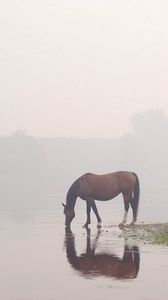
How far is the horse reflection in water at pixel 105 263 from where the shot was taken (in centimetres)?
A: 1048

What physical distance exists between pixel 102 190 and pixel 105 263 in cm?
987

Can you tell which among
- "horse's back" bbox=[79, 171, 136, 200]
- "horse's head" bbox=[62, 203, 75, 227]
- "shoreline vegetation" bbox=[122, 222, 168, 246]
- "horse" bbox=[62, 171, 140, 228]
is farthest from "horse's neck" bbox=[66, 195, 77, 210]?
"shoreline vegetation" bbox=[122, 222, 168, 246]

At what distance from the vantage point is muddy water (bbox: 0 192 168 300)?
29.1 ft

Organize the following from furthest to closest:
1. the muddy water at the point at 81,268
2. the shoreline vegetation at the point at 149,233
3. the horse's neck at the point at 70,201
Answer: the horse's neck at the point at 70,201 → the shoreline vegetation at the point at 149,233 → the muddy water at the point at 81,268

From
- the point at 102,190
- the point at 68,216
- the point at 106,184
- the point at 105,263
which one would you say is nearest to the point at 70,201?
the point at 68,216

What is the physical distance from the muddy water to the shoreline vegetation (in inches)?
20.6

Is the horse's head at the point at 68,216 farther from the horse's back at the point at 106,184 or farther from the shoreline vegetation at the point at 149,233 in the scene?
the shoreline vegetation at the point at 149,233

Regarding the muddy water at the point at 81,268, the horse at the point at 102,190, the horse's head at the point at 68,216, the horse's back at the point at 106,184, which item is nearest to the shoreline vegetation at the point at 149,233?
the muddy water at the point at 81,268

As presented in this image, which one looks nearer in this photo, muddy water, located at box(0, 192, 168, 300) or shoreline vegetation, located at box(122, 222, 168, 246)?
muddy water, located at box(0, 192, 168, 300)

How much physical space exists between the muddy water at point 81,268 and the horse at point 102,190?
344 centimetres

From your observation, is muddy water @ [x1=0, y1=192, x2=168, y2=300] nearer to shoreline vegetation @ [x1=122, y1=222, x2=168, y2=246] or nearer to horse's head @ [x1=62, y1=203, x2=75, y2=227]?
shoreline vegetation @ [x1=122, y1=222, x2=168, y2=246]

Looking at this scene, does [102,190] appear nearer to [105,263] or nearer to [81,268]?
[105,263]

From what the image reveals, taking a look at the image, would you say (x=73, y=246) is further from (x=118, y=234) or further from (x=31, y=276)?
(x=31, y=276)

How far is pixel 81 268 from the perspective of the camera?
1111 centimetres
